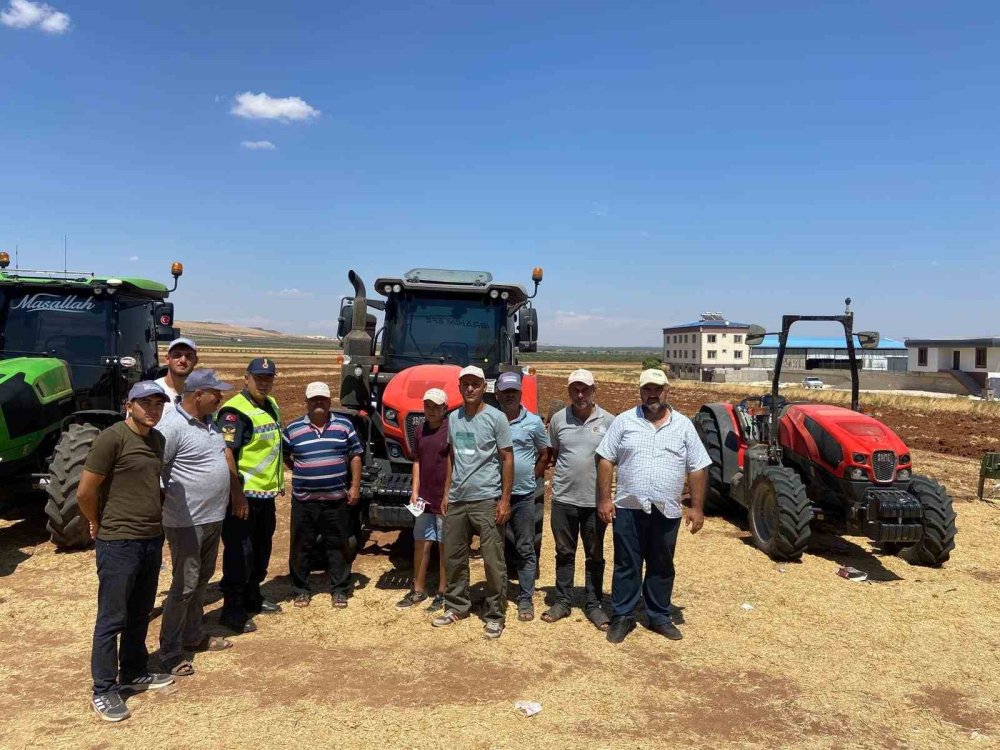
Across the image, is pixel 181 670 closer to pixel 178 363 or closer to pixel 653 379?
pixel 178 363

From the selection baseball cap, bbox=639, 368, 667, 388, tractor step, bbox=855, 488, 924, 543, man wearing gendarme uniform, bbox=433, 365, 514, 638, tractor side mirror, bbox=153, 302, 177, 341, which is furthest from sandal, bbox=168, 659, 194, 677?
tractor step, bbox=855, 488, 924, 543

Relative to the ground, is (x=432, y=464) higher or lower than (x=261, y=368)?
lower

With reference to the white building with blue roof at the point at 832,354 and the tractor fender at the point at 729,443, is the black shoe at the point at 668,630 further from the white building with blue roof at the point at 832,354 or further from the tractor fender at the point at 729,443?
the white building with blue roof at the point at 832,354

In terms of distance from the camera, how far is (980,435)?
1695 centimetres

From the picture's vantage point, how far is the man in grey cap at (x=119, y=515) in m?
3.26

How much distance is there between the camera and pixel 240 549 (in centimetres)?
438

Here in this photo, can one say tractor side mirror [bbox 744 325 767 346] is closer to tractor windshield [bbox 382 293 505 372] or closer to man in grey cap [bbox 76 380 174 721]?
tractor windshield [bbox 382 293 505 372]

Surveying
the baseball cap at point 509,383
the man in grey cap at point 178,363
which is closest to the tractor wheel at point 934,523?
the baseball cap at point 509,383

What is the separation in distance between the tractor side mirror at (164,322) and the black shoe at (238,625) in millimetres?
4218

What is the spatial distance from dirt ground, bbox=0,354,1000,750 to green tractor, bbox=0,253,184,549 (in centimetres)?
78

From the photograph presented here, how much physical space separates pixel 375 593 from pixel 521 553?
1.23 meters

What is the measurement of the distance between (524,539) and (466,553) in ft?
1.44

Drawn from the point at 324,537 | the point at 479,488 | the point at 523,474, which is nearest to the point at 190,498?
the point at 324,537

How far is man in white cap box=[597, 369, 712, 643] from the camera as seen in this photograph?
14.1 ft
